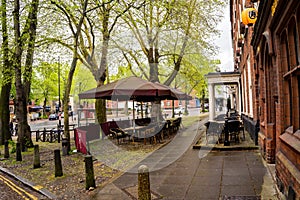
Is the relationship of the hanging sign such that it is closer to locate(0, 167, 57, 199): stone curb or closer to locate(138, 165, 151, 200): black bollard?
locate(138, 165, 151, 200): black bollard

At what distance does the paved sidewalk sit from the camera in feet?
17.5

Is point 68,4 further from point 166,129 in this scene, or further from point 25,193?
point 25,193

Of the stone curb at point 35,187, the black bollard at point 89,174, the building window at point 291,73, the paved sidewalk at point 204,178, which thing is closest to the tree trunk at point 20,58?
the stone curb at point 35,187

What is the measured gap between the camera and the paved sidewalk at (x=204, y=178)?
5.34 meters

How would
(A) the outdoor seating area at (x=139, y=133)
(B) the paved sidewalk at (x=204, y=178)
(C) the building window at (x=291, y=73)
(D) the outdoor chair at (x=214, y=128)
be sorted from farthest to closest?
(A) the outdoor seating area at (x=139, y=133)
(D) the outdoor chair at (x=214, y=128)
(B) the paved sidewalk at (x=204, y=178)
(C) the building window at (x=291, y=73)

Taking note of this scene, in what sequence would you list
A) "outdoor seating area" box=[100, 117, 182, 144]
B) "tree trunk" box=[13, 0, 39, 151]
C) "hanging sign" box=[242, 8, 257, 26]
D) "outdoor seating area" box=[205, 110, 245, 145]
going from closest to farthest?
"hanging sign" box=[242, 8, 257, 26] → "outdoor seating area" box=[205, 110, 245, 145] → "tree trunk" box=[13, 0, 39, 151] → "outdoor seating area" box=[100, 117, 182, 144]

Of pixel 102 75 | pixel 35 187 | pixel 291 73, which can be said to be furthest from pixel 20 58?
pixel 291 73

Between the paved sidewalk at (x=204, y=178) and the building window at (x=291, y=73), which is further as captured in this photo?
the paved sidewalk at (x=204, y=178)

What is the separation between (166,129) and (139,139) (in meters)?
1.72

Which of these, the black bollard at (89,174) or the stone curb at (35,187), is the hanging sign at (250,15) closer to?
the black bollard at (89,174)

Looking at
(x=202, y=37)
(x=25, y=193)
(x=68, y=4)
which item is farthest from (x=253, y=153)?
(x=202, y=37)

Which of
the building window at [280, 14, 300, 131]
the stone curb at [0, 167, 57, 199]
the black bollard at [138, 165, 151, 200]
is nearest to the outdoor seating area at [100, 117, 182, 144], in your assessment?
the stone curb at [0, 167, 57, 199]

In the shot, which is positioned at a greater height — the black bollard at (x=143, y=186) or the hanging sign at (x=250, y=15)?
the hanging sign at (x=250, y=15)

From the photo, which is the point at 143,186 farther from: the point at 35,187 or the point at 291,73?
the point at 35,187
